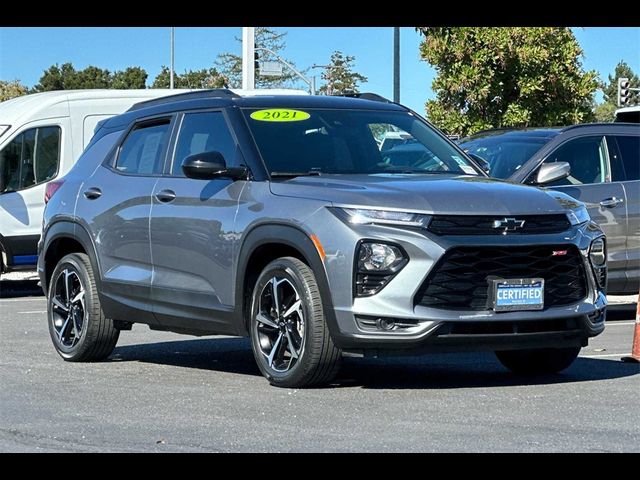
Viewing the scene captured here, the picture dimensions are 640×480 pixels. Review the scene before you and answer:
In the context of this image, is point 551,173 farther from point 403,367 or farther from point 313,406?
point 313,406

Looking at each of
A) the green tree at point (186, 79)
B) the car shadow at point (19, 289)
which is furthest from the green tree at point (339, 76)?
the car shadow at point (19, 289)

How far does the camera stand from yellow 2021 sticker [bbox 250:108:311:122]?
9.63 metres

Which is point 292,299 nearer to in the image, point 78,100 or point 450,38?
point 78,100

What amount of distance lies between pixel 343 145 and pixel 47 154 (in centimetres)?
997

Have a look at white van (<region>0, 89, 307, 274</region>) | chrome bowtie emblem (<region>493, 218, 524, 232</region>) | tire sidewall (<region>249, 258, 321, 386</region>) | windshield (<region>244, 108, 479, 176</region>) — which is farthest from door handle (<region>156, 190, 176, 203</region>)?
white van (<region>0, 89, 307, 274</region>)

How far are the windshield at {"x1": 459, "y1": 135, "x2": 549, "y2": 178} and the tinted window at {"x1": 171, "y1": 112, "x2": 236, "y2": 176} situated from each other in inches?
146

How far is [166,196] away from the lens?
32.2ft

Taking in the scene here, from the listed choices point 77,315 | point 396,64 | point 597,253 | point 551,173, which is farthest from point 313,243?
point 396,64

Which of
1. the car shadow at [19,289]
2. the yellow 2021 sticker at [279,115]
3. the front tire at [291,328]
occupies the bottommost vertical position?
the car shadow at [19,289]

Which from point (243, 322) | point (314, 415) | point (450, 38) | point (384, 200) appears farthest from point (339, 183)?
point (450, 38)

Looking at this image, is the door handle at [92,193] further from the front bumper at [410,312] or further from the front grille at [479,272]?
the front grille at [479,272]

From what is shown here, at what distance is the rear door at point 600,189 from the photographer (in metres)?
13.3

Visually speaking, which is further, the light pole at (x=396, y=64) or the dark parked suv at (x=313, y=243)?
the light pole at (x=396, y=64)

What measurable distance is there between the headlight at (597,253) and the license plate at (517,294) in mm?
552
